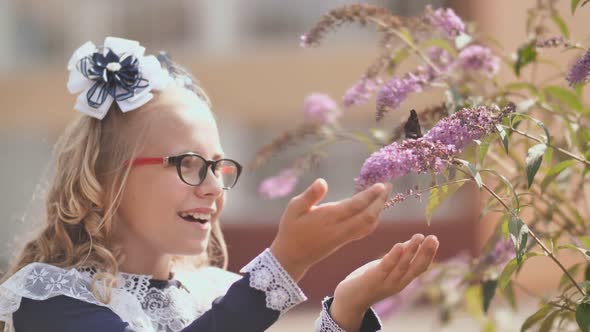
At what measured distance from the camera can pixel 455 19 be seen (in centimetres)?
206

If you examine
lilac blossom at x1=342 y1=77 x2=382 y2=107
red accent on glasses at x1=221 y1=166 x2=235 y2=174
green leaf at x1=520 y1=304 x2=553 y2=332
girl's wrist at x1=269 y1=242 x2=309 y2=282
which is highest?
lilac blossom at x1=342 y1=77 x2=382 y2=107

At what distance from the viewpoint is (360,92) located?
6.63ft

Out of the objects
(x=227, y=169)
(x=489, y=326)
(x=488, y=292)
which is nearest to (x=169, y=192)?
(x=227, y=169)

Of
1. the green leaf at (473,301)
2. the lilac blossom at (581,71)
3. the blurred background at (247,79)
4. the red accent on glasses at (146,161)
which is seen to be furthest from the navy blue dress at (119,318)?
the blurred background at (247,79)

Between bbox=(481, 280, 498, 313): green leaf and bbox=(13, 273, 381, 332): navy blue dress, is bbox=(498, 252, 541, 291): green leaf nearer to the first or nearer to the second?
bbox=(13, 273, 381, 332): navy blue dress

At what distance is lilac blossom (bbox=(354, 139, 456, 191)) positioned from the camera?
4.66ft

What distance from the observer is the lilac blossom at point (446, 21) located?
2059 millimetres

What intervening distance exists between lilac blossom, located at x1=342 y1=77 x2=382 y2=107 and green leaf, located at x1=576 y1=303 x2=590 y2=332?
2.09ft

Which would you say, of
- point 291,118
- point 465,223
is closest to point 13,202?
point 291,118

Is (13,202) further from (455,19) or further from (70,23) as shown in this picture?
(455,19)

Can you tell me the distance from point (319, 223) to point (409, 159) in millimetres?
196

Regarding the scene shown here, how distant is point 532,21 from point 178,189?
89 cm

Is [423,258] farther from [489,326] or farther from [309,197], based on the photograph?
[489,326]

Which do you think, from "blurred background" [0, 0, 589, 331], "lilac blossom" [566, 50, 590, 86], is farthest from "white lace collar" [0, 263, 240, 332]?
"blurred background" [0, 0, 589, 331]
